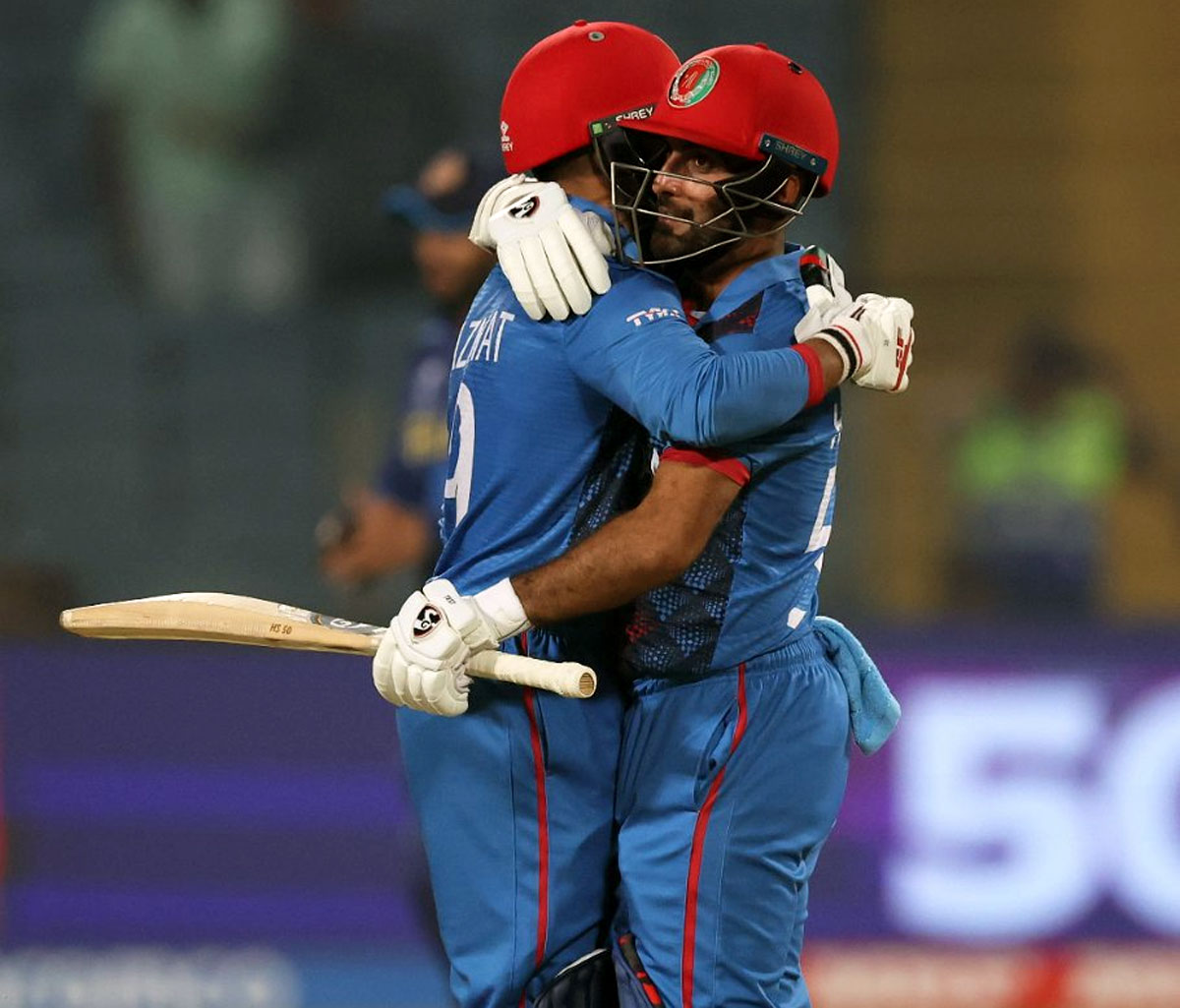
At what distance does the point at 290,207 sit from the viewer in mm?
7652

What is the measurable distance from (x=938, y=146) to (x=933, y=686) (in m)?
2.72

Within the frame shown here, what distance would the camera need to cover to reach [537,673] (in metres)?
3.08

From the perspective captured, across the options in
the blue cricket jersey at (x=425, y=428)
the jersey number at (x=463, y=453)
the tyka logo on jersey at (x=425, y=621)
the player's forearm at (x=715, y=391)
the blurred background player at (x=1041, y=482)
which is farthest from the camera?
the blurred background player at (x=1041, y=482)

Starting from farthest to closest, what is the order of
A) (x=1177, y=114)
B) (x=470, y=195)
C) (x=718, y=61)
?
(x=1177, y=114) → (x=470, y=195) → (x=718, y=61)

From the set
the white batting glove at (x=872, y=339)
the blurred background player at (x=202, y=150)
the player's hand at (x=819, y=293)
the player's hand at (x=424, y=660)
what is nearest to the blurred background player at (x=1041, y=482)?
the blurred background player at (x=202, y=150)

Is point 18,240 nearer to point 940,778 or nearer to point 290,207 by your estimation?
point 290,207

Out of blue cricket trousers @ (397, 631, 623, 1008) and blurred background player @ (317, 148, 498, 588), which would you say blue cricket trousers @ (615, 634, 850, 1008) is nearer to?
blue cricket trousers @ (397, 631, 623, 1008)

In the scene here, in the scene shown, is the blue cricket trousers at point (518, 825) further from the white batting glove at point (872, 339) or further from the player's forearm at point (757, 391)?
the white batting glove at point (872, 339)

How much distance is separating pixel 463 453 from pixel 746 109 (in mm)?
660

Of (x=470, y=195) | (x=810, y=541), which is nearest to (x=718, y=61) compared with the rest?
(x=810, y=541)

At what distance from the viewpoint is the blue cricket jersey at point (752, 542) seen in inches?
126

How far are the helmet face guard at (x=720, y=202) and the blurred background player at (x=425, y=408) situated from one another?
1.86 meters

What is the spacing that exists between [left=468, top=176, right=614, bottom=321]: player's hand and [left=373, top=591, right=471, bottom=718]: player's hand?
0.46 m

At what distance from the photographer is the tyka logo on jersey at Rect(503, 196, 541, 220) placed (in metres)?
3.26
